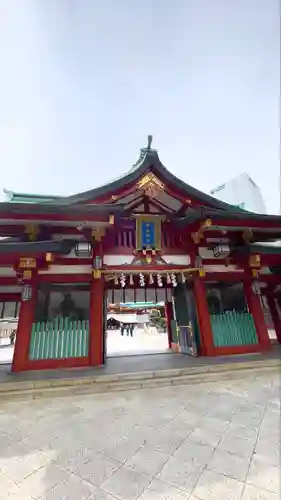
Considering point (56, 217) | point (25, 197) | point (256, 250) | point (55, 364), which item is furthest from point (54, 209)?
point (256, 250)

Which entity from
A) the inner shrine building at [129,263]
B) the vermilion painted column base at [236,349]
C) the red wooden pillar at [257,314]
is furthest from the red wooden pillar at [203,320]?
the red wooden pillar at [257,314]

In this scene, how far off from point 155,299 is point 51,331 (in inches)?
180

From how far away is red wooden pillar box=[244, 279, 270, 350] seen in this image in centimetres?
818

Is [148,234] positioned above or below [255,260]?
above

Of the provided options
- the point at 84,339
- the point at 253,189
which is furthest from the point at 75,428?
the point at 253,189

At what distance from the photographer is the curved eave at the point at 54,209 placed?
21.5 feet

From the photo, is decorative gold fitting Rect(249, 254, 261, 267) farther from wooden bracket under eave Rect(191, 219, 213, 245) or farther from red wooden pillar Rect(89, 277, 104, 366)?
red wooden pillar Rect(89, 277, 104, 366)

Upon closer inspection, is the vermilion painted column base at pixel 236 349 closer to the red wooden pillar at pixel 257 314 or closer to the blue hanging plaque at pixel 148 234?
the red wooden pillar at pixel 257 314

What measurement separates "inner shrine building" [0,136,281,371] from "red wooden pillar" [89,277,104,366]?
0.10 ft

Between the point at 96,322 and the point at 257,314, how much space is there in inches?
220

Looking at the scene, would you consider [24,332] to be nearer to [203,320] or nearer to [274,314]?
[203,320]

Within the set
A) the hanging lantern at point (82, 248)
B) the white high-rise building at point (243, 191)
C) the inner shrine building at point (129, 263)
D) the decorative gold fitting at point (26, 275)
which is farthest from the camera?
the white high-rise building at point (243, 191)

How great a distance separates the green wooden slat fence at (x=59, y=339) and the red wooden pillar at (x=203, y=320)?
369 cm

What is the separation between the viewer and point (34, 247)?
662 cm
